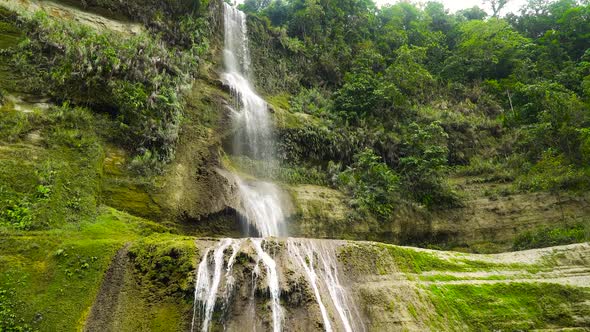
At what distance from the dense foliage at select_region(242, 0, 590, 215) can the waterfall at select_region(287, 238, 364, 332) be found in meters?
8.46

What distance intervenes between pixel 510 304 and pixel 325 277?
4734mm

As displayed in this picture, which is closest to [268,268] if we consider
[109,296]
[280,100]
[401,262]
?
[109,296]

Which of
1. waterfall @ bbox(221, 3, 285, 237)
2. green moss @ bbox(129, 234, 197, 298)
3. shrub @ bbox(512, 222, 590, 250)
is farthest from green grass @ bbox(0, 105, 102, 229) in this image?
shrub @ bbox(512, 222, 590, 250)

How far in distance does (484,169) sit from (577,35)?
59.0ft

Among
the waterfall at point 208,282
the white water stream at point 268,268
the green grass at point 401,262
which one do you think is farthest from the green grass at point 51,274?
the green grass at point 401,262

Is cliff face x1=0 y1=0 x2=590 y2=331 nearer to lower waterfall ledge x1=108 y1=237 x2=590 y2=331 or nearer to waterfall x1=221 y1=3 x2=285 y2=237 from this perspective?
lower waterfall ledge x1=108 y1=237 x2=590 y2=331

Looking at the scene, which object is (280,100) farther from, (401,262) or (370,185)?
(401,262)

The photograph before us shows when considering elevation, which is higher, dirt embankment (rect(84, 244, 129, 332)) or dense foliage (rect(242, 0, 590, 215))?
dense foliage (rect(242, 0, 590, 215))

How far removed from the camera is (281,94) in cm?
2208

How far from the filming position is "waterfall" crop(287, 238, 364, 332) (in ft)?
25.3

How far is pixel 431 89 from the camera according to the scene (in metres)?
26.6

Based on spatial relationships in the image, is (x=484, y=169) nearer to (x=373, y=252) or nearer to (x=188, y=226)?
(x=373, y=252)

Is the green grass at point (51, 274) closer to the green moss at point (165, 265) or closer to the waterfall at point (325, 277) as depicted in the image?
the green moss at point (165, 265)

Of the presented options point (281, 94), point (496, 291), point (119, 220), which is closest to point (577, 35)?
point (281, 94)
